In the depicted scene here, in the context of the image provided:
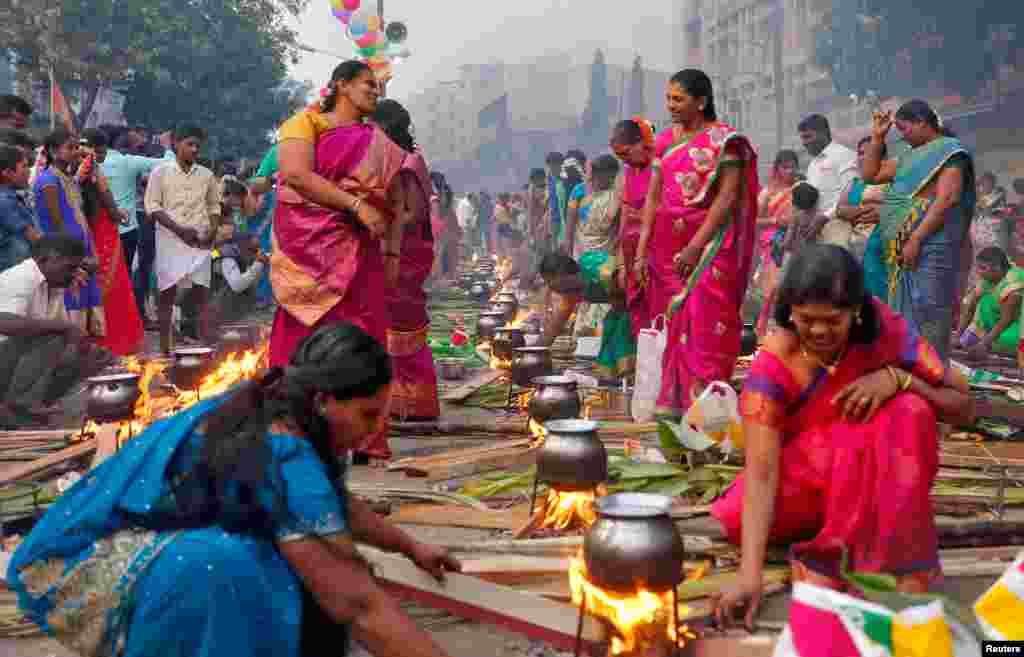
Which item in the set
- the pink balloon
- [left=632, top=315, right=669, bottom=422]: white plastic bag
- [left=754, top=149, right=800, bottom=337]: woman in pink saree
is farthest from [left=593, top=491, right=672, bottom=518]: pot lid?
the pink balloon

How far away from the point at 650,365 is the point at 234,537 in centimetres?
418

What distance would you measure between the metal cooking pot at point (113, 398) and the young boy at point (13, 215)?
2221 millimetres

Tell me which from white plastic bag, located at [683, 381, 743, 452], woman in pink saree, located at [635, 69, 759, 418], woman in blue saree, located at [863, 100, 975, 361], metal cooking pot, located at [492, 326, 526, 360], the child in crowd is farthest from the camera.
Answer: the child in crowd

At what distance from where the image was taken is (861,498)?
10.5 feet

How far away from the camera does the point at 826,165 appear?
10180 millimetres

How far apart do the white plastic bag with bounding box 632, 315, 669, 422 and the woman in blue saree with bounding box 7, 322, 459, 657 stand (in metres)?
3.83

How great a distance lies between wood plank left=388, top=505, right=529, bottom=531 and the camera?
14.9 feet

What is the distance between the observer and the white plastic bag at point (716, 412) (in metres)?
4.97

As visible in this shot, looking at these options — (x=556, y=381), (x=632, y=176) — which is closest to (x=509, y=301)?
(x=632, y=176)

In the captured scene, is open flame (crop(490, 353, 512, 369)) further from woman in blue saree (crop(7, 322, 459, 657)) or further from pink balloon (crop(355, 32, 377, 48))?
pink balloon (crop(355, 32, 377, 48))

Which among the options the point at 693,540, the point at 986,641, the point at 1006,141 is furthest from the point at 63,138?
the point at 1006,141

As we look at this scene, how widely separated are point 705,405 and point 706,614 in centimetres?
176

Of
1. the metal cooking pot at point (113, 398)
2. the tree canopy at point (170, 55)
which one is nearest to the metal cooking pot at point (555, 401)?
the metal cooking pot at point (113, 398)

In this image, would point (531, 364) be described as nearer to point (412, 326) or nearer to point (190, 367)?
point (412, 326)
